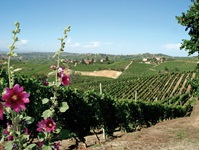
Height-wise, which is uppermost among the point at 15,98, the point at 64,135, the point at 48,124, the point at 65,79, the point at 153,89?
the point at 65,79

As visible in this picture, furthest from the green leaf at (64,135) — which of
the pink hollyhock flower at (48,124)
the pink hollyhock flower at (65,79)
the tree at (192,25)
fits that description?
the tree at (192,25)

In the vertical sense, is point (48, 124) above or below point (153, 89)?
above

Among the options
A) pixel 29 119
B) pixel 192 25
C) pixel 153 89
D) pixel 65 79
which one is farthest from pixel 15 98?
pixel 153 89

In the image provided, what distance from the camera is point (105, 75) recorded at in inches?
5546

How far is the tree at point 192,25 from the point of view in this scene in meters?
17.1

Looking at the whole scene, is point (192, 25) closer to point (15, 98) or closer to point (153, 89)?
point (15, 98)

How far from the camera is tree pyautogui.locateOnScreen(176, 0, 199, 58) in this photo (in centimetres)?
1711

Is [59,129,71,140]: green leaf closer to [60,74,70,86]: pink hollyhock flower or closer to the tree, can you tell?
[60,74,70,86]: pink hollyhock flower

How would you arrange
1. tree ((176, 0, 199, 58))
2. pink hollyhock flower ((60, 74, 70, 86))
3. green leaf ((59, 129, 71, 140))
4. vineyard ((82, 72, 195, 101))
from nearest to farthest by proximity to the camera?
pink hollyhock flower ((60, 74, 70, 86)) < green leaf ((59, 129, 71, 140)) < tree ((176, 0, 199, 58)) < vineyard ((82, 72, 195, 101))

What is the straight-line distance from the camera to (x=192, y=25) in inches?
690

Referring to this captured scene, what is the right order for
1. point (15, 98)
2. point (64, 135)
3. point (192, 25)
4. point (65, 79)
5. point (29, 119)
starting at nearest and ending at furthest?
point (15, 98), point (29, 119), point (65, 79), point (64, 135), point (192, 25)

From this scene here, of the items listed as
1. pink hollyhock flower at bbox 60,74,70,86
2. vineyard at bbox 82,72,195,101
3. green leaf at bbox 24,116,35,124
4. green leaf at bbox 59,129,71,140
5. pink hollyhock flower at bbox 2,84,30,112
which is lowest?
vineyard at bbox 82,72,195,101

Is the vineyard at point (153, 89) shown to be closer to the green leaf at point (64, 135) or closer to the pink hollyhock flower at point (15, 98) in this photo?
the green leaf at point (64, 135)

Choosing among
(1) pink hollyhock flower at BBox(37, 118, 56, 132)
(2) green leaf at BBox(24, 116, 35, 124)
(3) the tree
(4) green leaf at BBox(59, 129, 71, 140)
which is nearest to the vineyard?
(3) the tree
